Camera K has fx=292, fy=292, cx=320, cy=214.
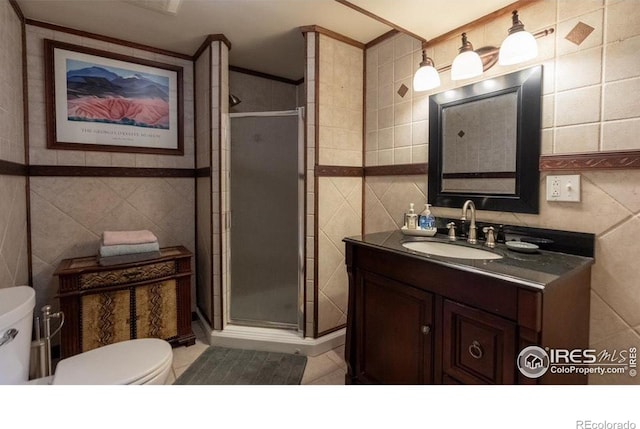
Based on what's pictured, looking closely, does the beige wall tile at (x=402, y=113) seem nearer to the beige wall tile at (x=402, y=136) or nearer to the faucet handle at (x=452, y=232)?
the beige wall tile at (x=402, y=136)

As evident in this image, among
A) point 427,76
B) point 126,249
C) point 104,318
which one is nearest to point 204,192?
point 126,249

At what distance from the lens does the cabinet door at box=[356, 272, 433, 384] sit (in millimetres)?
1161

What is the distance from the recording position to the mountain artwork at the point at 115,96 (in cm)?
193

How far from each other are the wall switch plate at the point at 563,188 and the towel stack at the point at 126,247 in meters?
2.18

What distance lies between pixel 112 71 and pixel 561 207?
8.97 feet

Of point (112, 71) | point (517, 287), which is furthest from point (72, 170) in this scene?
point (517, 287)

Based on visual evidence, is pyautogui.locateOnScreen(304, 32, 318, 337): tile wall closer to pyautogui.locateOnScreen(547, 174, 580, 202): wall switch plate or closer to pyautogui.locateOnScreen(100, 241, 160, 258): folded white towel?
pyautogui.locateOnScreen(100, 241, 160, 258): folded white towel

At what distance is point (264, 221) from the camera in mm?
2064

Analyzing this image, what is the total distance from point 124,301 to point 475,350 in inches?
74.7

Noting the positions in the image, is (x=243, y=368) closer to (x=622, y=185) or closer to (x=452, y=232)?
(x=452, y=232)

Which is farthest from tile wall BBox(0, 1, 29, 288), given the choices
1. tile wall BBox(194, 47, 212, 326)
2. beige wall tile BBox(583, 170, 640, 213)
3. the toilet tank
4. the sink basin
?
beige wall tile BBox(583, 170, 640, 213)

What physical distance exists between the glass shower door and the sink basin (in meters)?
0.83

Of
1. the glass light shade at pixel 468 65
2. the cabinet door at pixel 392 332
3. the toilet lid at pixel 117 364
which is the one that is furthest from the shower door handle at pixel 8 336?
the glass light shade at pixel 468 65
